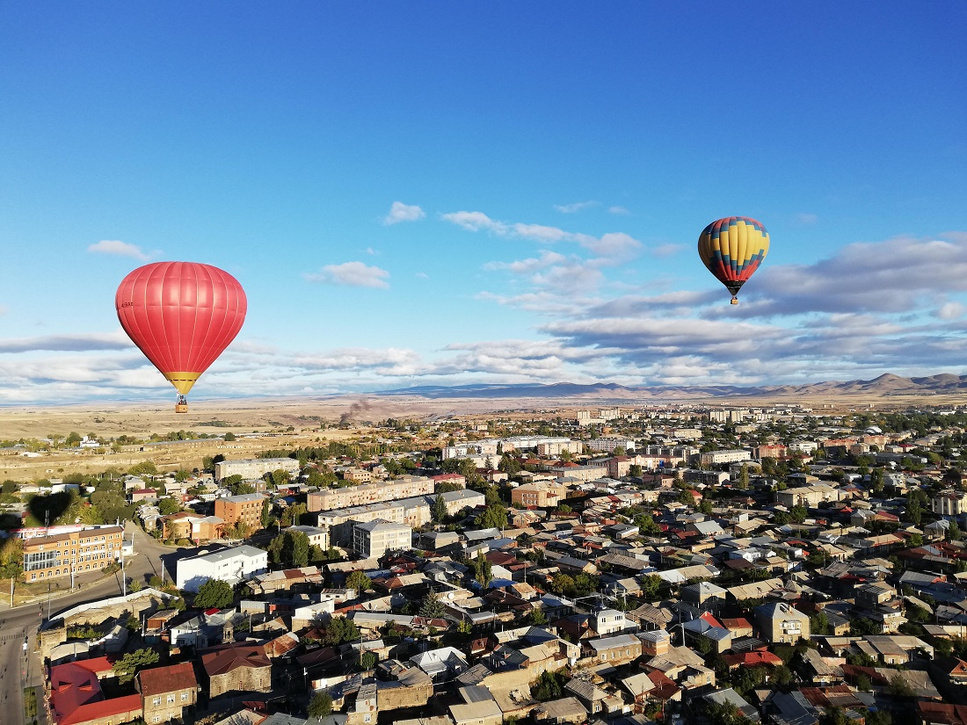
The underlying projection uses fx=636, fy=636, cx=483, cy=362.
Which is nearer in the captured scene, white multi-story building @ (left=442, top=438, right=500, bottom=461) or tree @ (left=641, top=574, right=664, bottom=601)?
tree @ (left=641, top=574, right=664, bottom=601)

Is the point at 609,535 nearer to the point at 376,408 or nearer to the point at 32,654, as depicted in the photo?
the point at 32,654

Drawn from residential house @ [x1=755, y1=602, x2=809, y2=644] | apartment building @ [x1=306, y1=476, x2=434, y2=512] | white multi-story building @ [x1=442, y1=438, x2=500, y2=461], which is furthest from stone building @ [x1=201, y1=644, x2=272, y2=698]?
white multi-story building @ [x1=442, y1=438, x2=500, y2=461]

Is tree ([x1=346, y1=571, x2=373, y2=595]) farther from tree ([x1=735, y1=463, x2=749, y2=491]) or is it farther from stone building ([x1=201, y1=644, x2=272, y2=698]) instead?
tree ([x1=735, y1=463, x2=749, y2=491])

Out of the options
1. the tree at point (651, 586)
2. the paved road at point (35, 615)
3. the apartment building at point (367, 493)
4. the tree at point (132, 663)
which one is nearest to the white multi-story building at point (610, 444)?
the apartment building at point (367, 493)

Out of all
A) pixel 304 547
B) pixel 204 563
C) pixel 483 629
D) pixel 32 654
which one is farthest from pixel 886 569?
pixel 32 654

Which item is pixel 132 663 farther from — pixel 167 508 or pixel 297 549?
pixel 167 508

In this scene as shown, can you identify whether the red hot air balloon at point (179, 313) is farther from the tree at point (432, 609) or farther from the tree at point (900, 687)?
the tree at point (900, 687)
